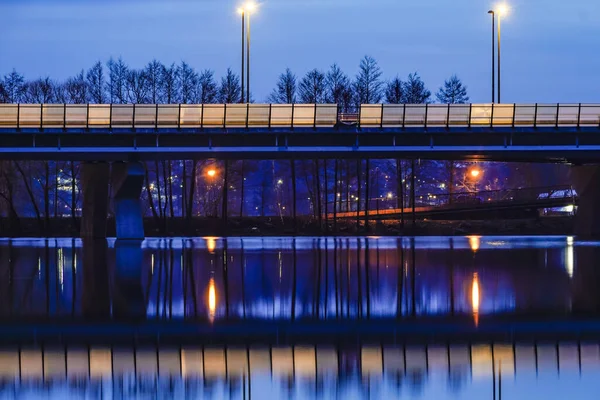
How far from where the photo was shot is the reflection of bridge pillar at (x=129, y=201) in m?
62.1

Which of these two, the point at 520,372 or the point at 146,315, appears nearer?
the point at 520,372

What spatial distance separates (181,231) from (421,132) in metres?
28.7

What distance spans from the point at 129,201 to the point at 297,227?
25.4 m

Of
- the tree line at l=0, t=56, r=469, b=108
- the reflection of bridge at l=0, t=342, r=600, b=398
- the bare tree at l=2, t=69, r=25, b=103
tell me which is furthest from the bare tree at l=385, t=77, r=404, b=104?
the reflection of bridge at l=0, t=342, r=600, b=398

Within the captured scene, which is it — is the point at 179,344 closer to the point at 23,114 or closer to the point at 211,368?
the point at 211,368

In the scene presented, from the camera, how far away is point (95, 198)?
66.6 metres

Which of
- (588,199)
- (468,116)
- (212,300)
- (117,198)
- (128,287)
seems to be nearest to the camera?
(212,300)

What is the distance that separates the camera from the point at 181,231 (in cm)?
8438

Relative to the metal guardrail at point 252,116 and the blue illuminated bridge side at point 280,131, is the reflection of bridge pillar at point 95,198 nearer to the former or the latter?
the blue illuminated bridge side at point 280,131

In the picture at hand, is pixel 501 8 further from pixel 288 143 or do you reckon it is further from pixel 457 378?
pixel 457 378

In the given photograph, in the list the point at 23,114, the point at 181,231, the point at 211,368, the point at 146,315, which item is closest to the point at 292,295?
the point at 146,315

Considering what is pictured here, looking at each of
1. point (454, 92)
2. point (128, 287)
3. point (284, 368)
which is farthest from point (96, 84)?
point (284, 368)

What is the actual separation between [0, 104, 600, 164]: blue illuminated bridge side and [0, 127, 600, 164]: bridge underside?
0.06 m

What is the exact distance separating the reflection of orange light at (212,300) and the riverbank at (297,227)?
52546 mm
